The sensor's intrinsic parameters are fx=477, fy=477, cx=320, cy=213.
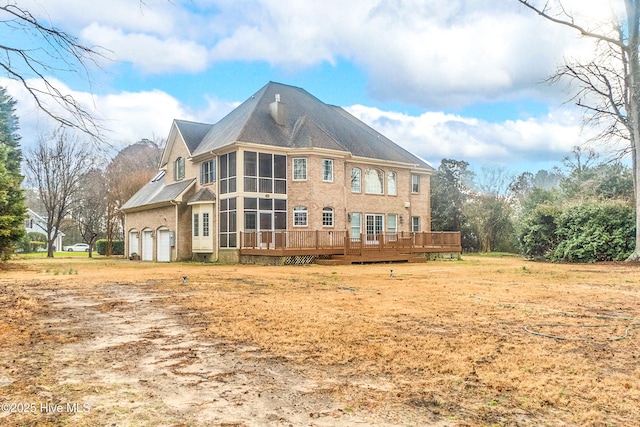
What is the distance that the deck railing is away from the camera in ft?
75.3

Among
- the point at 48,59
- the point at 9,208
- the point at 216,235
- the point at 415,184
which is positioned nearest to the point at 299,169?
the point at 216,235

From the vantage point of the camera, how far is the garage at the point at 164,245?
29109mm

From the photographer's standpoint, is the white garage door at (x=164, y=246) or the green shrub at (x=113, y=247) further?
the green shrub at (x=113, y=247)

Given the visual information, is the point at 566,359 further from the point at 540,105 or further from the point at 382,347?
the point at 540,105

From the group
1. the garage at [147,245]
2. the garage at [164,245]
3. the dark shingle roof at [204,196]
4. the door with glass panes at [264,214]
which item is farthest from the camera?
the garage at [147,245]

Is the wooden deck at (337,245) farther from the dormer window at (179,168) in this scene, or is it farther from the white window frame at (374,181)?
the dormer window at (179,168)

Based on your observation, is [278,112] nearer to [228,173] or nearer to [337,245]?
[228,173]

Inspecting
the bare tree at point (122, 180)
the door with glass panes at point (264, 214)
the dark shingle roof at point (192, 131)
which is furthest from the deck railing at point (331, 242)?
the bare tree at point (122, 180)

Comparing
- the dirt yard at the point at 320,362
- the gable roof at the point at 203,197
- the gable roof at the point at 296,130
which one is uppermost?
the gable roof at the point at 296,130

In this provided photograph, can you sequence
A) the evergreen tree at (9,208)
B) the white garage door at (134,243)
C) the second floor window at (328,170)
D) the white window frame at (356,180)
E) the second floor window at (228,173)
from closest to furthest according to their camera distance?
the evergreen tree at (9,208) → the second floor window at (228,173) → the second floor window at (328,170) → the white window frame at (356,180) → the white garage door at (134,243)

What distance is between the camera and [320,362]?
5.03m

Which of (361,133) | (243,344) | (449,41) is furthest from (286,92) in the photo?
(243,344)

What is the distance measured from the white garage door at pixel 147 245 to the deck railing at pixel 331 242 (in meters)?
10.1

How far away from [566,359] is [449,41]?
1524 cm
